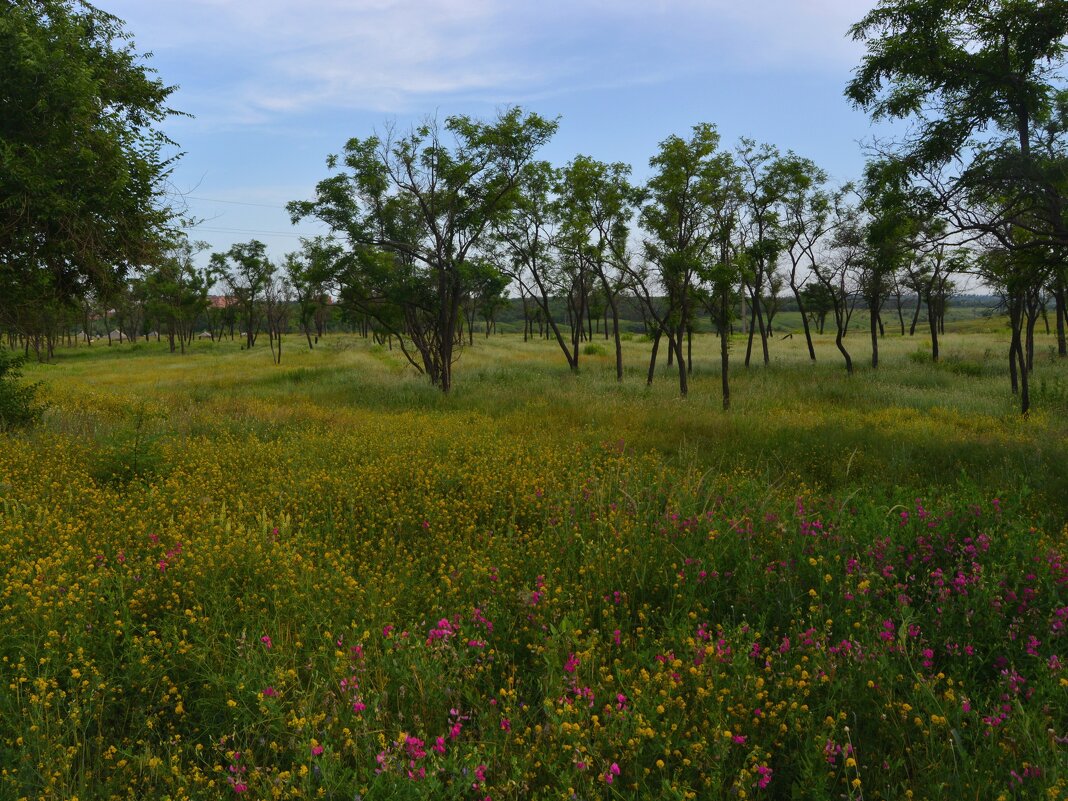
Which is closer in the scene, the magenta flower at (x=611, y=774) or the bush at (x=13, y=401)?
the magenta flower at (x=611, y=774)

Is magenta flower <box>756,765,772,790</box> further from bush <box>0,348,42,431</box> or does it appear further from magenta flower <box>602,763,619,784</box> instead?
bush <box>0,348,42,431</box>

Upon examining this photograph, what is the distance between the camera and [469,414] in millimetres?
13672

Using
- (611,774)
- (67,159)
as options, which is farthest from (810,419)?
(67,159)

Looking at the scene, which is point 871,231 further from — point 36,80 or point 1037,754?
point 36,80

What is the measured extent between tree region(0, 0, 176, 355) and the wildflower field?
4095mm

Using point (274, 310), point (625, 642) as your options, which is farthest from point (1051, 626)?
point (274, 310)

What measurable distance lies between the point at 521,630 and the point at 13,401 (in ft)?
38.5

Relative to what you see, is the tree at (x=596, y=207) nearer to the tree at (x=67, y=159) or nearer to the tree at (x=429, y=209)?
the tree at (x=429, y=209)

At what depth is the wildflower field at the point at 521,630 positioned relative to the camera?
2684 mm

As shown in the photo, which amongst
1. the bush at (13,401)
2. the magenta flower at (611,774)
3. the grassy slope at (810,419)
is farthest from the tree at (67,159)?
the magenta flower at (611,774)

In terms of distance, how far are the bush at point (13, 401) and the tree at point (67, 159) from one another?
688 millimetres

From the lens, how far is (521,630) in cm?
389

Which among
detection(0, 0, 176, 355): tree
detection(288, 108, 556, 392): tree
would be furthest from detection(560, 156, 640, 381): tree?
detection(0, 0, 176, 355): tree

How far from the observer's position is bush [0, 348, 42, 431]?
10359mm
